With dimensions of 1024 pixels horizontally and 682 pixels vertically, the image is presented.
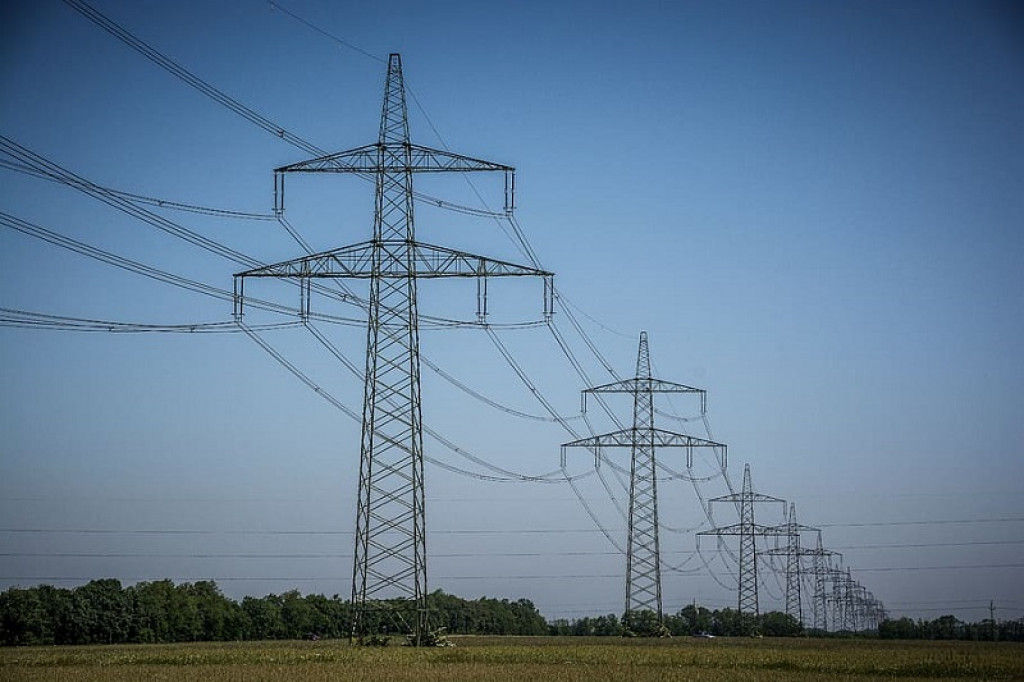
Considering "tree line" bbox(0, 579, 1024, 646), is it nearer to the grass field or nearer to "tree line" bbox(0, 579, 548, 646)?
"tree line" bbox(0, 579, 548, 646)

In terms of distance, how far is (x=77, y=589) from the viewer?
107062mm

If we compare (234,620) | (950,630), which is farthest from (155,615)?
(950,630)

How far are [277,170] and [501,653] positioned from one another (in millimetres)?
21966

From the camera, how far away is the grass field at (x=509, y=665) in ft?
120

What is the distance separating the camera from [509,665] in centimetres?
4306

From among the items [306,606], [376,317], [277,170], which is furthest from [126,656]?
[306,606]

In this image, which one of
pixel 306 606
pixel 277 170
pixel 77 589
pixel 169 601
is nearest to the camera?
pixel 277 170

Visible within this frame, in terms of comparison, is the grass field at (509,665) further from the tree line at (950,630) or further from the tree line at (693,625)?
the tree line at (950,630)

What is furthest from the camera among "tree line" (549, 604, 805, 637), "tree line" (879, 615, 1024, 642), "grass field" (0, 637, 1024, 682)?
"tree line" (879, 615, 1024, 642)

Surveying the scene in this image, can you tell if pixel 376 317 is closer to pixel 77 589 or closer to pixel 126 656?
pixel 126 656

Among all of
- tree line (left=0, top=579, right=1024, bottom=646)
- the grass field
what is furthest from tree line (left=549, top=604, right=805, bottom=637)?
the grass field

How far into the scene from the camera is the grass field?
120 ft

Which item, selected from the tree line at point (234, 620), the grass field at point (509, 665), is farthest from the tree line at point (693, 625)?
the grass field at point (509, 665)

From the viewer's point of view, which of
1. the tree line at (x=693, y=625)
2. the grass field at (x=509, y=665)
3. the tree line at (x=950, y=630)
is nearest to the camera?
the grass field at (x=509, y=665)
